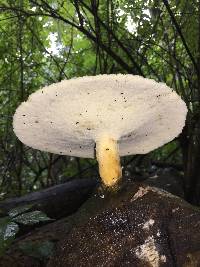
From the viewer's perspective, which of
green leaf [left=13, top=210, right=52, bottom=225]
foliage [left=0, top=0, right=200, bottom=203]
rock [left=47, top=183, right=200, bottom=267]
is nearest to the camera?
rock [left=47, top=183, right=200, bottom=267]

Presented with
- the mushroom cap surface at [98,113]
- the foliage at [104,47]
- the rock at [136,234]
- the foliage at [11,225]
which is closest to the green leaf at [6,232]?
the foliage at [11,225]

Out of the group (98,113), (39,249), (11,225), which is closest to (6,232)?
(11,225)

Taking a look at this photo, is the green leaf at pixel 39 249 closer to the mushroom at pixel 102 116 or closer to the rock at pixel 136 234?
the rock at pixel 136 234

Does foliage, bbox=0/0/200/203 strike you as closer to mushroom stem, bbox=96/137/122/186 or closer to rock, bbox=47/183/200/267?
mushroom stem, bbox=96/137/122/186

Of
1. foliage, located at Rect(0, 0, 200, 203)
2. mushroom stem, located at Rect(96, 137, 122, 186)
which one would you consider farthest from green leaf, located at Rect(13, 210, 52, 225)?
foliage, located at Rect(0, 0, 200, 203)

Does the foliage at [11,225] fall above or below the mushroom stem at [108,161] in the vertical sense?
below

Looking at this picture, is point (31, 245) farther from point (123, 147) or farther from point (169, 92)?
point (169, 92)
